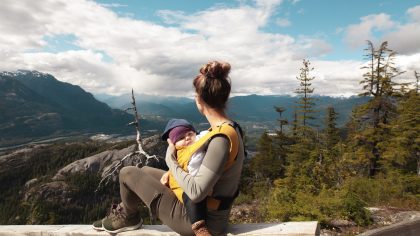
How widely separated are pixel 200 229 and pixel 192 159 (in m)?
0.73

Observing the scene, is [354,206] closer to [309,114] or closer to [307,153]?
[307,153]

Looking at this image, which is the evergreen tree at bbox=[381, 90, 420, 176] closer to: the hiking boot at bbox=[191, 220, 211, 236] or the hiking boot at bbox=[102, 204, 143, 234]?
the hiking boot at bbox=[102, 204, 143, 234]

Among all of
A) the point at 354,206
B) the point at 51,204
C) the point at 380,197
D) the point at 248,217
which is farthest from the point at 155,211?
the point at 51,204

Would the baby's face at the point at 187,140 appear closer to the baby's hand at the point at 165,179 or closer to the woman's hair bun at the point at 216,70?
the baby's hand at the point at 165,179

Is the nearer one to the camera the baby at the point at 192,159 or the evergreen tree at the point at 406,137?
the baby at the point at 192,159

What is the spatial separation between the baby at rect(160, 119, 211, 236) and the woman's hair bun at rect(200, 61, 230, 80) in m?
0.58

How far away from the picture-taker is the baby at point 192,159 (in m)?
3.43

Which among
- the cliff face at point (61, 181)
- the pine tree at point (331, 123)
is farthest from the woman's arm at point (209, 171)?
the cliff face at point (61, 181)

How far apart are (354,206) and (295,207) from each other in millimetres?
1372

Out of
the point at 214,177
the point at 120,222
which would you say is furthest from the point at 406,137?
the point at 214,177

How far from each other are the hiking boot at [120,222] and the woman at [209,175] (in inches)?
11.9

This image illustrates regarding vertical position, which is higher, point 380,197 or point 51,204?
point 380,197

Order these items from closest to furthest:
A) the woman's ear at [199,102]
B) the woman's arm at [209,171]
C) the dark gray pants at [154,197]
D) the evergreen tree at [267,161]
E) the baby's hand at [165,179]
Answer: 1. the woman's arm at [209,171]
2. the woman's ear at [199,102]
3. the dark gray pants at [154,197]
4. the baby's hand at [165,179]
5. the evergreen tree at [267,161]

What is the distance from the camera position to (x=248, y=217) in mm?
12141
